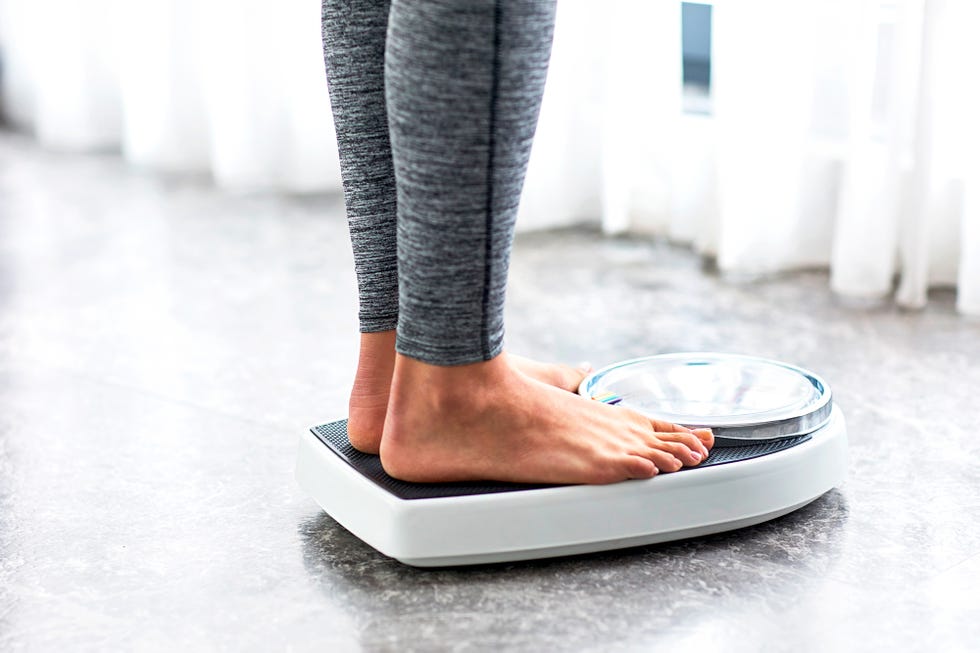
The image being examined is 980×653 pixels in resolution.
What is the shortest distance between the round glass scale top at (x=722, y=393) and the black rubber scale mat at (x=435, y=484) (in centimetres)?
1

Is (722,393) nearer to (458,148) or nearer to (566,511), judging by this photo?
(566,511)

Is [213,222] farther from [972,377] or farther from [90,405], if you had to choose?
[972,377]

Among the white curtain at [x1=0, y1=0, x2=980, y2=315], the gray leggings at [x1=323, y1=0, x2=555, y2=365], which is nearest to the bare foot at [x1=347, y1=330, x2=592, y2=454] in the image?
the gray leggings at [x1=323, y1=0, x2=555, y2=365]

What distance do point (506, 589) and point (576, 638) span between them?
0.09m

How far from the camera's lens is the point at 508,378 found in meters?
0.99

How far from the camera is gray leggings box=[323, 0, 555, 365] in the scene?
0.88 metres

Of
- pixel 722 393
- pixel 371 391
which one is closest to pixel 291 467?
pixel 371 391

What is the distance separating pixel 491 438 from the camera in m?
0.99

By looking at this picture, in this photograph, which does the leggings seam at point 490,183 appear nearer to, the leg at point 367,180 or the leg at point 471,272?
the leg at point 471,272

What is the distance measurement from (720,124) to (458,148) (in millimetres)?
984

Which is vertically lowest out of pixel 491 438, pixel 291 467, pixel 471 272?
pixel 291 467

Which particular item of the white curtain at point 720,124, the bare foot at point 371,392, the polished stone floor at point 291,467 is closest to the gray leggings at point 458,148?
the bare foot at point 371,392

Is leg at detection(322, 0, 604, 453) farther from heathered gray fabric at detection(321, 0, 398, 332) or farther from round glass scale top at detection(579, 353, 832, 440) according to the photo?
round glass scale top at detection(579, 353, 832, 440)

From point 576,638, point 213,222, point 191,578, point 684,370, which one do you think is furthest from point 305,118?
point 576,638
